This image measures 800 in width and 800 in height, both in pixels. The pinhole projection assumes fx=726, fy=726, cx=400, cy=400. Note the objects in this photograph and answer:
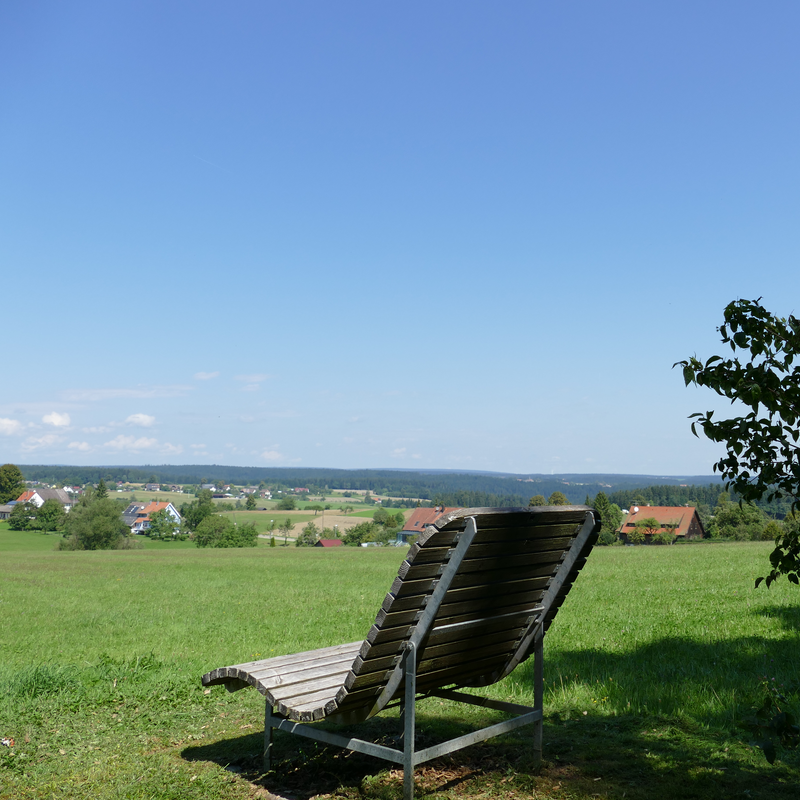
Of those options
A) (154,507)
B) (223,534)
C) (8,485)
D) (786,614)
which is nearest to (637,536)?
(223,534)

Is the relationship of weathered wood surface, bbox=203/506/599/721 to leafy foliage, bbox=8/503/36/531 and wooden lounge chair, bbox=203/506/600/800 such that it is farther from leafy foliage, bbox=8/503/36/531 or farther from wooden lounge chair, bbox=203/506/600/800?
leafy foliage, bbox=8/503/36/531

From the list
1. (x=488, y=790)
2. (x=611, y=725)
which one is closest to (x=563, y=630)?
(x=611, y=725)

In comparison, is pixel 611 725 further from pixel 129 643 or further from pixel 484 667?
pixel 129 643

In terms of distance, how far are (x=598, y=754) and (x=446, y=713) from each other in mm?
1440

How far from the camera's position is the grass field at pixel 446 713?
14.0ft

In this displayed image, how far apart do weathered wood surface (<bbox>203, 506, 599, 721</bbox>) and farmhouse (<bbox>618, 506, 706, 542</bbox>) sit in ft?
266

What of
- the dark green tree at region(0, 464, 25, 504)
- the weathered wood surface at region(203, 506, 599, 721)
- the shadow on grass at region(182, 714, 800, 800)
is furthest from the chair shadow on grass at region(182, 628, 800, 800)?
the dark green tree at region(0, 464, 25, 504)

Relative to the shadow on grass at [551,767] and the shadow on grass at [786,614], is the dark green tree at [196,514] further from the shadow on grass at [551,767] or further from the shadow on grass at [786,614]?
the shadow on grass at [551,767]

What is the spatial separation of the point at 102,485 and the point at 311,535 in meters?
44.9

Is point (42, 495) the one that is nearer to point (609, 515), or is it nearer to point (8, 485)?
point (8, 485)

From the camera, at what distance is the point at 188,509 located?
117812 millimetres

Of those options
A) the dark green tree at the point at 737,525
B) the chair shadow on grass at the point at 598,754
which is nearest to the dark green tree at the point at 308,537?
the dark green tree at the point at 737,525

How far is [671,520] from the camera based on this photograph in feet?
274

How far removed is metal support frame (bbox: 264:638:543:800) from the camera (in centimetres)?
365
